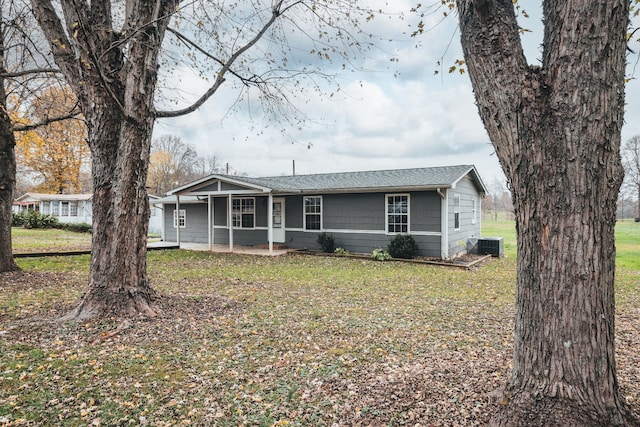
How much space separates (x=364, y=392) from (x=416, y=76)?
4825 mm

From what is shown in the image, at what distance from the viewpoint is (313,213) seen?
14.7 meters

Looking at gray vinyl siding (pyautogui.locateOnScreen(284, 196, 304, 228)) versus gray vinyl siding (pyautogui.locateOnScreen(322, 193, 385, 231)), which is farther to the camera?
gray vinyl siding (pyautogui.locateOnScreen(284, 196, 304, 228))

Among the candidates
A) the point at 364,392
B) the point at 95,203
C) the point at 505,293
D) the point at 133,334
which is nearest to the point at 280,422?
the point at 364,392

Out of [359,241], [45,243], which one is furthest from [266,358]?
[45,243]

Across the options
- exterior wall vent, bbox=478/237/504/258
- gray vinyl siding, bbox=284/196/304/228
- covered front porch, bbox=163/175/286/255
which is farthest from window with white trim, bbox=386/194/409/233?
covered front porch, bbox=163/175/286/255

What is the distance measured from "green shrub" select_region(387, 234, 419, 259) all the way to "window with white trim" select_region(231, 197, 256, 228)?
681 centimetres

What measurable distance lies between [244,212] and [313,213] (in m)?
3.70

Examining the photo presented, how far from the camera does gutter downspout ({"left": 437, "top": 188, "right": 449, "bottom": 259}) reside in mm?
11883

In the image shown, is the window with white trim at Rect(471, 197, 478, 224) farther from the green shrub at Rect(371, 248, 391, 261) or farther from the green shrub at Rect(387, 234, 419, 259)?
the green shrub at Rect(371, 248, 391, 261)

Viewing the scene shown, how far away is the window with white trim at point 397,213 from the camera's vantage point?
12.7m

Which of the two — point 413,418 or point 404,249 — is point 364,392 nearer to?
point 413,418

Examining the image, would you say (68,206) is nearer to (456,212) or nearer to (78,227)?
(78,227)

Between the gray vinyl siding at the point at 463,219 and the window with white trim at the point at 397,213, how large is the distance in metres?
1.50

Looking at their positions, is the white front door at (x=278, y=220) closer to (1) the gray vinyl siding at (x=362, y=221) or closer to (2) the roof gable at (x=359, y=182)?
(1) the gray vinyl siding at (x=362, y=221)
